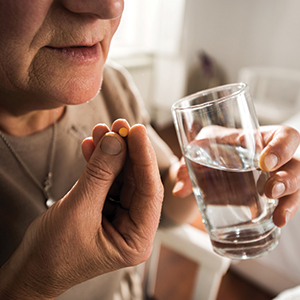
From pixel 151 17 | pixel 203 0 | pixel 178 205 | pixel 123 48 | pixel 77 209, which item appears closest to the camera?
pixel 77 209

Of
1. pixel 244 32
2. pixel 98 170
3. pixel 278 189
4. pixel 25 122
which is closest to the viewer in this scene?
pixel 98 170

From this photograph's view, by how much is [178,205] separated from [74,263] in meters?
0.39

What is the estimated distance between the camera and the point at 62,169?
55 centimetres

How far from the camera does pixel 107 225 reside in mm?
355

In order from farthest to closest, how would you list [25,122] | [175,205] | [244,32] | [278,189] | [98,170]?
[244,32]
[175,205]
[25,122]
[278,189]
[98,170]

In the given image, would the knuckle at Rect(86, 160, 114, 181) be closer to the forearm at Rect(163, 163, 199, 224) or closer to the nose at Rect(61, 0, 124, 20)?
the nose at Rect(61, 0, 124, 20)

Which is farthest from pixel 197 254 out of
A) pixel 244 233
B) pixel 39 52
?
pixel 39 52

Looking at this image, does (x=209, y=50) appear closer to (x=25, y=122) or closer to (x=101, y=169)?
(x=25, y=122)

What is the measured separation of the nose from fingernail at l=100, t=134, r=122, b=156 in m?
0.16

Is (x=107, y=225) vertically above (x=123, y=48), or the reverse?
(x=107, y=225)

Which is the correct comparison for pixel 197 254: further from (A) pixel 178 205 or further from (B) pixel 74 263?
(B) pixel 74 263

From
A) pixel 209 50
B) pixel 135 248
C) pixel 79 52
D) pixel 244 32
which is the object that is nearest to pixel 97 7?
pixel 79 52

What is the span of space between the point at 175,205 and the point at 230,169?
1.04ft

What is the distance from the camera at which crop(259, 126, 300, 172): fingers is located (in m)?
0.41
